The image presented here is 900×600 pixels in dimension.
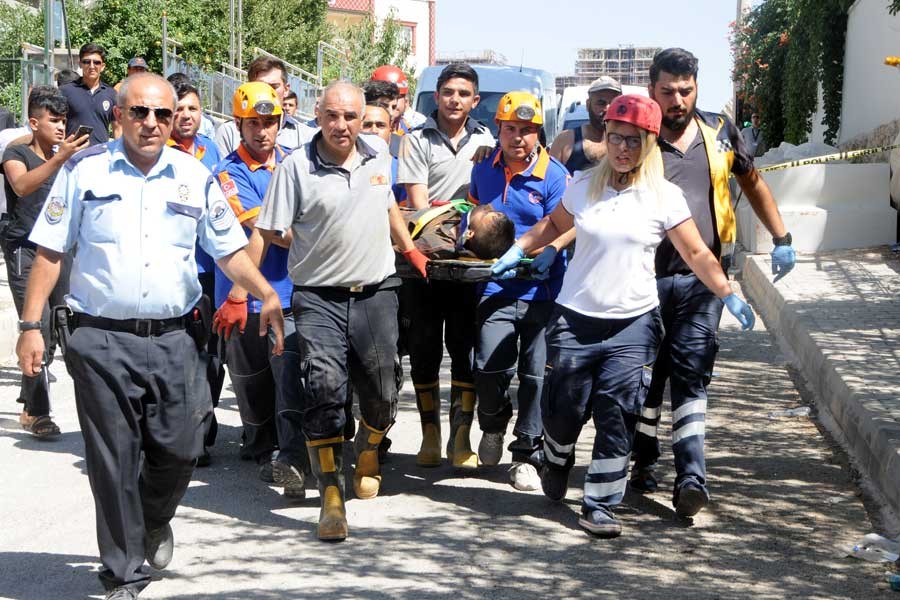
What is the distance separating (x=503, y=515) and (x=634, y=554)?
0.86 m

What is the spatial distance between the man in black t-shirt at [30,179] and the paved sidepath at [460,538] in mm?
1118

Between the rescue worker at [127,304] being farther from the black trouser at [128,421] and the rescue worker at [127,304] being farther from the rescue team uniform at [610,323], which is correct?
the rescue team uniform at [610,323]

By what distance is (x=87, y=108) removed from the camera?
1277 cm

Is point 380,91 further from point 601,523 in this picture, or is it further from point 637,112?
point 601,523

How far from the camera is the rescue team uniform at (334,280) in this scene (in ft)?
21.8

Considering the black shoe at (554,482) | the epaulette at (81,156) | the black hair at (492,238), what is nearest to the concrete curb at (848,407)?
the black shoe at (554,482)

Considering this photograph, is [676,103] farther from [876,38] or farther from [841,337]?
[876,38]

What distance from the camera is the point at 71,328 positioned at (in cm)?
542

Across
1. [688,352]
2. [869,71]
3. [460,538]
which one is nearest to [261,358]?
[460,538]

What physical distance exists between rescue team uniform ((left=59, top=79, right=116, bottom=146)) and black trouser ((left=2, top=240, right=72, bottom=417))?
3.56 meters

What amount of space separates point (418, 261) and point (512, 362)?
762 mm

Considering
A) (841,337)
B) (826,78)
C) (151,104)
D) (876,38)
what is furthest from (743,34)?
(151,104)

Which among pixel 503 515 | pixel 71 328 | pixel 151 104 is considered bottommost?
pixel 503 515

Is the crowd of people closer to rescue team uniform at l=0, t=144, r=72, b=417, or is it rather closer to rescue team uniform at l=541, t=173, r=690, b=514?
rescue team uniform at l=541, t=173, r=690, b=514
